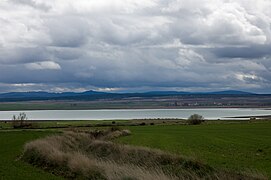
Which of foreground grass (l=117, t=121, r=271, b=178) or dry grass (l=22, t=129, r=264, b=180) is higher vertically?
dry grass (l=22, t=129, r=264, b=180)

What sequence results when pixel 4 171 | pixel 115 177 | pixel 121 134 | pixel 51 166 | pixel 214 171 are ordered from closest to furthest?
pixel 115 177 < pixel 214 171 < pixel 4 171 < pixel 51 166 < pixel 121 134

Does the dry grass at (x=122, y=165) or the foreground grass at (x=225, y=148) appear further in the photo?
the foreground grass at (x=225, y=148)

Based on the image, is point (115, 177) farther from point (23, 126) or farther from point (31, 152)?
point (23, 126)

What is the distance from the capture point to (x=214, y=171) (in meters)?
20.8

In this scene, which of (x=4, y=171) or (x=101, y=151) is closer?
(x=4, y=171)

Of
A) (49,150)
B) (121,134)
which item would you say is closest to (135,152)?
(49,150)

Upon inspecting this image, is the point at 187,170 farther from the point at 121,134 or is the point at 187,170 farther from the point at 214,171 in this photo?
the point at 121,134

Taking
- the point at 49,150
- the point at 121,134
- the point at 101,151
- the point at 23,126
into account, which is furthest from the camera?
the point at 23,126

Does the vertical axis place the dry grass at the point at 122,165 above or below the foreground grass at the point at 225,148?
above

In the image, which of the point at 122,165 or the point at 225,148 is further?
the point at 225,148

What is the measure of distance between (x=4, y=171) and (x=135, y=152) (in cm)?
797

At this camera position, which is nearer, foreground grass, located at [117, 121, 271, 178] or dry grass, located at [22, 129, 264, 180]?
dry grass, located at [22, 129, 264, 180]

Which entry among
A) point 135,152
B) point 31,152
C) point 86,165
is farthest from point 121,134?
point 86,165

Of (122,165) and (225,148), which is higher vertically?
(122,165)
